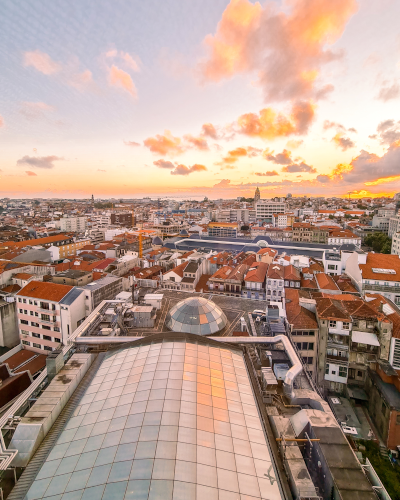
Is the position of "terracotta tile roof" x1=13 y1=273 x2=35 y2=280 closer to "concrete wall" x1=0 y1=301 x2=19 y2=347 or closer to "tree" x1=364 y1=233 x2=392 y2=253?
"concrete wall" x1=0 y1=301 x2=19 y2=347

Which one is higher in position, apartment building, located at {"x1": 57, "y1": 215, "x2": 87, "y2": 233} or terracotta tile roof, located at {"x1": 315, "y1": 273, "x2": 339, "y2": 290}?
apartment building, located at {"x1": 57, "y1": 215, "x2": 87, "y2": 233}

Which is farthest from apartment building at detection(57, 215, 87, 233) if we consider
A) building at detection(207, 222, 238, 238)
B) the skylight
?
the skylight

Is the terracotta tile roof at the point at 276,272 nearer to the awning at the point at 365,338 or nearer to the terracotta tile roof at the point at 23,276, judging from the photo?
the awning at the point at 365,338

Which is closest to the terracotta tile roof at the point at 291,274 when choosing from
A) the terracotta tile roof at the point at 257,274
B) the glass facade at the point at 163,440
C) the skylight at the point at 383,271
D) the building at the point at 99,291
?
the terracotta tile roof at the point at 257,274

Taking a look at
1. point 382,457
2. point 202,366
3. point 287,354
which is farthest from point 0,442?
point 382,457

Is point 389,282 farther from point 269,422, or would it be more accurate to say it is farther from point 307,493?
point 307,493

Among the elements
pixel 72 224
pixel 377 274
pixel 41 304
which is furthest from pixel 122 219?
pixel 377 274
